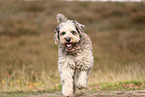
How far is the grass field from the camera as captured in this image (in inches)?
459

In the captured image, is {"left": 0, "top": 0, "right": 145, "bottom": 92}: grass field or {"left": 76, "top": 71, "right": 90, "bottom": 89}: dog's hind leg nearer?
{"left": 76, "top": 71, "right": 90, "bottom": 89}: dog's hind leg

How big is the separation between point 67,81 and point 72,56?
1.98 feet

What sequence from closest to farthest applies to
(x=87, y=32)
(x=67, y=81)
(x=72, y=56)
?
(x=67, y=81), (x=72, y=56), (x=87, y=32)

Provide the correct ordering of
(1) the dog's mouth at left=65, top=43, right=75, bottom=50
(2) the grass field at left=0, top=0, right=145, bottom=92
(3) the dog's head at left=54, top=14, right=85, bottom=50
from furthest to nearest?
1. (2) the grass field at left=0, top=0, right=145, bottom=92
2. (1) the dog's mouth at left=65, top=43, right=75, bottom=50
3. (3) the dog's head at left=54, top=14, right=85, bottom=50

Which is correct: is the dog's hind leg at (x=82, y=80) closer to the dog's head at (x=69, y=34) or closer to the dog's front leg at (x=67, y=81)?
the dog's front leg at (x=67, y=81)

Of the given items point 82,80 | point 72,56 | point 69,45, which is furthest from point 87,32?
point 69,45

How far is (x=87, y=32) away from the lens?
24.9 m

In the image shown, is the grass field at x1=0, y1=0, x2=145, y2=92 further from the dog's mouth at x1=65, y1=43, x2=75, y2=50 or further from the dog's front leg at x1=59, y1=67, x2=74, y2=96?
the dog's mouth at x1=65, y1=43, x2=75, y2=50

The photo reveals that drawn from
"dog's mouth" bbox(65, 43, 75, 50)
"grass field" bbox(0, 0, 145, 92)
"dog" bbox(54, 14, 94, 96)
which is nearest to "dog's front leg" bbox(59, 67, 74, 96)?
"dog" bbox(54, 14, 94, 96)

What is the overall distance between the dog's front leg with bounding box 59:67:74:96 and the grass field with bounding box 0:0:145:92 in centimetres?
311

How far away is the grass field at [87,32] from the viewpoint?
11660 millimetres

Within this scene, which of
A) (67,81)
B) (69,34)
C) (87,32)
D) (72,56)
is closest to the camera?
(69,34)

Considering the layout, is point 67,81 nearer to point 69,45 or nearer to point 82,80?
point 82,80

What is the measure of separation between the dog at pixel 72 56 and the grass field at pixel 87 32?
9.64ft
